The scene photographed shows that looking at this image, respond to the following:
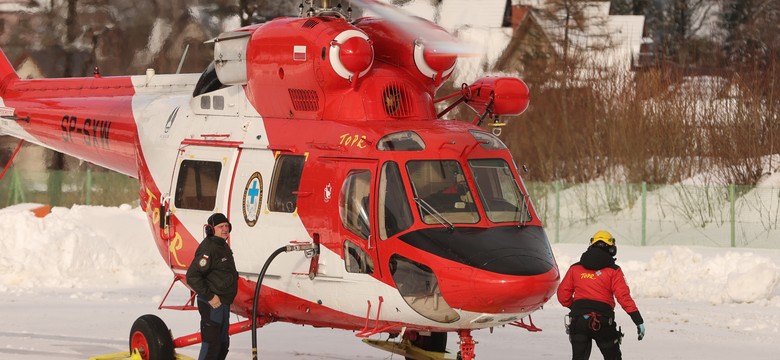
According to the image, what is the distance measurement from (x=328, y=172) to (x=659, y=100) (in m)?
22.8

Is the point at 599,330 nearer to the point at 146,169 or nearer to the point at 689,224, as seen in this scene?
the point at 146,169

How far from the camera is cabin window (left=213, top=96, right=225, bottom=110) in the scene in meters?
12.8

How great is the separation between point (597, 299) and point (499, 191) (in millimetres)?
1284

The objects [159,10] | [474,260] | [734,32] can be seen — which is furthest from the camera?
[734,32]

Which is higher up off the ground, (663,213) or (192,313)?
(663,213)

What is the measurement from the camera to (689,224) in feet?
93.4

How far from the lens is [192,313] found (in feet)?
58.1

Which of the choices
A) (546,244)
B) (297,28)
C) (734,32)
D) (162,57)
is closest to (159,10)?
(162,57)

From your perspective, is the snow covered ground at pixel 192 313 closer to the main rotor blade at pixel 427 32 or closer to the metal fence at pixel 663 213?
the metal fence at pixel 663 213

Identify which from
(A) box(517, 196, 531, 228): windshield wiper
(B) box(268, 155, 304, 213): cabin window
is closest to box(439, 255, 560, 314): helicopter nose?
(A) box(517, 196, 531, 228): windshield wiper

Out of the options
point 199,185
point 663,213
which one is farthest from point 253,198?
point 663,213

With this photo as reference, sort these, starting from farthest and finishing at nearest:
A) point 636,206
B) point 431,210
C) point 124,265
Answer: point 636,206 → point 124,265 → point 431,210

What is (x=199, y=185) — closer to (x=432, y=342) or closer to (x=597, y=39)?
(x=432, y=342)

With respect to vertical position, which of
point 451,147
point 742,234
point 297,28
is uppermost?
point 297,28
